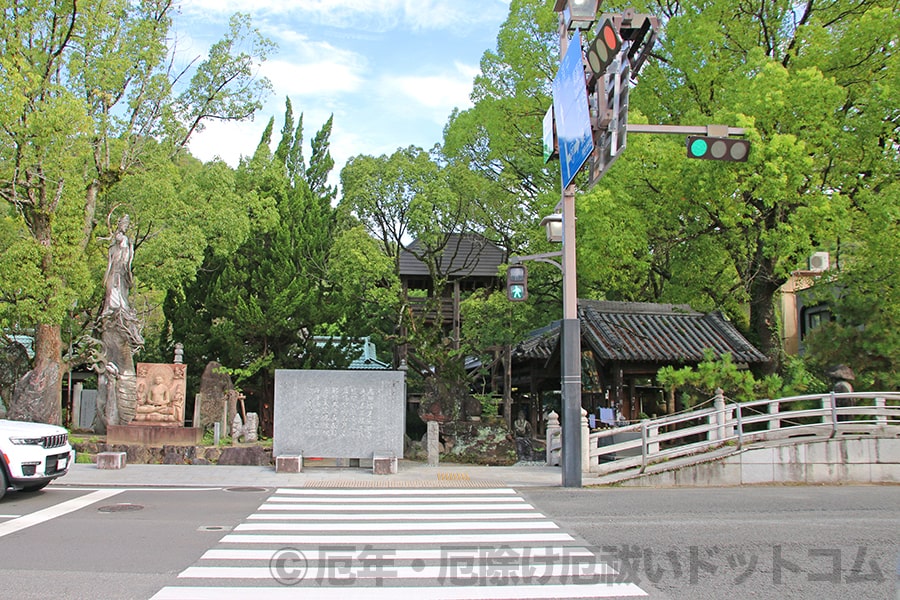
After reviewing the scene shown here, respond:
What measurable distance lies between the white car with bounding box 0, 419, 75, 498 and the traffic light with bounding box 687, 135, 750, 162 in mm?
10627

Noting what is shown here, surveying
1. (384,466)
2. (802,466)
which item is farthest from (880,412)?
(384,466)

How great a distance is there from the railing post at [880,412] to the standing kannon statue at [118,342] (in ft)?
53.7

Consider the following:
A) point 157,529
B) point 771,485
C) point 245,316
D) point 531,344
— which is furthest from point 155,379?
point 771,485

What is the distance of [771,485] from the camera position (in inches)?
537

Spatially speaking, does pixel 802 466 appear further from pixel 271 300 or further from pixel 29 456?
pixel 271 300

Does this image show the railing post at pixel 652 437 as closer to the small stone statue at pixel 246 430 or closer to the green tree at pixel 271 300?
the green tree at pixel 271 300

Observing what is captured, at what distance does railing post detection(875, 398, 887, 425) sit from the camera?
14180 millimetres

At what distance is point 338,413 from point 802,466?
951cm

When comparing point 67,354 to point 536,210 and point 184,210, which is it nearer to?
point 184,210

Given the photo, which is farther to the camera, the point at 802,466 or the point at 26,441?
the point at 802,466

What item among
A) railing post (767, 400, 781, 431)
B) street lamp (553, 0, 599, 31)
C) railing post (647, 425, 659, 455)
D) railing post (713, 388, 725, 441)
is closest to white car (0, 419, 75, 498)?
railing post (647, 425, 659, 455)

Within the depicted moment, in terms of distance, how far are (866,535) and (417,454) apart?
10685mm

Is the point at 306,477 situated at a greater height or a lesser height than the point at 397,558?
lesser

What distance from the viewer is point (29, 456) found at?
10.7m
